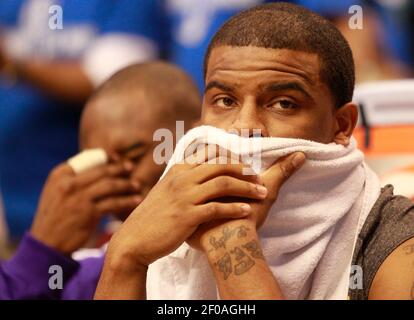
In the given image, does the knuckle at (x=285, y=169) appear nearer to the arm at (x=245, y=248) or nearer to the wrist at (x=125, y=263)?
the arm at (x=245, y=248)

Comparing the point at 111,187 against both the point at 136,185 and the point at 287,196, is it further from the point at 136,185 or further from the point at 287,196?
the point at 287,196

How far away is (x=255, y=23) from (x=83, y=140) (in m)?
0.76

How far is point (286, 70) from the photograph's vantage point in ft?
4.97

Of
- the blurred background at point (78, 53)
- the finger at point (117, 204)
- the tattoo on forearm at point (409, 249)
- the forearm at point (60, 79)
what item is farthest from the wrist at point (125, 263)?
the forearm at point (60, 79)

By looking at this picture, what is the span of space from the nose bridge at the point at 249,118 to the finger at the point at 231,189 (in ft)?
0.34

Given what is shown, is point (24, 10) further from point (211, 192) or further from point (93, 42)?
point (211, 192)

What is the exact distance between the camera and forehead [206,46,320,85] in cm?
151

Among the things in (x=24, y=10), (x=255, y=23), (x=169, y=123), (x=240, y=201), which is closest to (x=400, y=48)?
(x=169, y=123)

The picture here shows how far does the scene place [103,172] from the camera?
2.07 meters

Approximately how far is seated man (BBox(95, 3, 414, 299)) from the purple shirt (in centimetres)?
45

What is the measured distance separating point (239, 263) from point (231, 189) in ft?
0.39

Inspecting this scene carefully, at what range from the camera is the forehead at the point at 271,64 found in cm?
151

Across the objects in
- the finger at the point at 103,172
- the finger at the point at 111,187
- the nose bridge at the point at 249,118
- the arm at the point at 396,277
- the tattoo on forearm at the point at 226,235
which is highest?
the finger at the point at 103,172

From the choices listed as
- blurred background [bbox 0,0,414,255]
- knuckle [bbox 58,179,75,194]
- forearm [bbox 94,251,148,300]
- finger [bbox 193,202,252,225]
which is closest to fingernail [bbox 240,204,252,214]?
finger [bbox 193,202,252,225]
